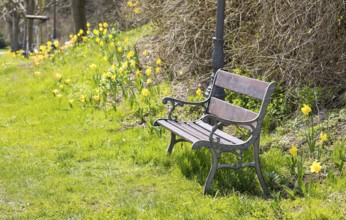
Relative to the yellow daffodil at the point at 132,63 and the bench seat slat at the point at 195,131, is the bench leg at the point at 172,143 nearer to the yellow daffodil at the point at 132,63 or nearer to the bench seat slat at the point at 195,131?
the bench seat slat at the point at 195,131

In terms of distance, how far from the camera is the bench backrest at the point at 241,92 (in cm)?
480

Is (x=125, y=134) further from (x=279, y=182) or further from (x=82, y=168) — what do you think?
(x=279, y=182)

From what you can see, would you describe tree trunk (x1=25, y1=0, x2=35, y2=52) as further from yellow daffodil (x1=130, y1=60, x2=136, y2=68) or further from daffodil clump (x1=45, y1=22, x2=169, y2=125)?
yellow daffodil (x1=130, y1=60, x2=136, y2=68)

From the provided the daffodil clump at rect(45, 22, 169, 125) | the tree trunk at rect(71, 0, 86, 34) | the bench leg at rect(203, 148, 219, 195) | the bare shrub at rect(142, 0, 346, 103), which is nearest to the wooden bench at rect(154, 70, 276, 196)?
the bench leg at rect(203, 148, 219, 195)

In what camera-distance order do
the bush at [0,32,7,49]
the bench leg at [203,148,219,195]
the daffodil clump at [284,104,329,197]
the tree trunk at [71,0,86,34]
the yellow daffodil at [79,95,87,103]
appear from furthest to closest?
the bush at [0,32,7,49] < the tree trunk at [71,0,86,34] < the yellow daffodil at [79,95,87,103] < the bench leg at [203,148,219,195] < the daffodil clump at [284,104,329,197]

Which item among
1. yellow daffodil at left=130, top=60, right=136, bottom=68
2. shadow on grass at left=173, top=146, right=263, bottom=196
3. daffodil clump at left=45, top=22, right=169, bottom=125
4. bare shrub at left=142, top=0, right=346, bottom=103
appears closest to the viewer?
shadow on grass at left=173, top=146, right=263, bottom=196

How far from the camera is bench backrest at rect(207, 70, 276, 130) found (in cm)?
480

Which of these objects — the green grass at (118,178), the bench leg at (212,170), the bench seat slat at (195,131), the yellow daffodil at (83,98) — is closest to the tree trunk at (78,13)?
the yellow daffodil at (83,98)

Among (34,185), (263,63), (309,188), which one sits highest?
(263,63)

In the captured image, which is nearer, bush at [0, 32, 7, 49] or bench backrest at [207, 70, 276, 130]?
bench backrest at [207, 70, 276, 130]

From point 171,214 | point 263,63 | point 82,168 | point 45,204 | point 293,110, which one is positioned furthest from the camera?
point 263,63

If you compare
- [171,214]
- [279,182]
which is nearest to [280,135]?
[279,182]

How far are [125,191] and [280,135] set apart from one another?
1.87m

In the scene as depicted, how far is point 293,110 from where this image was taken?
6.36m
